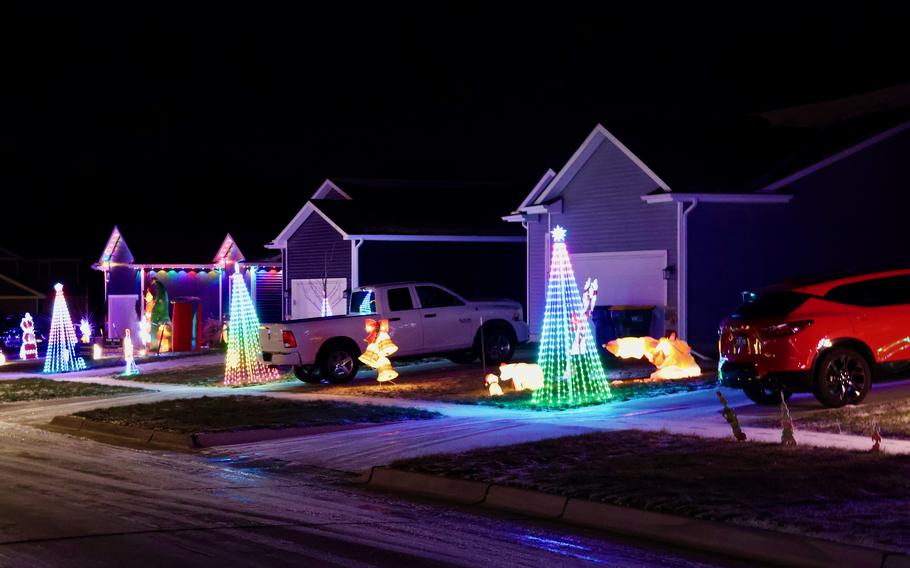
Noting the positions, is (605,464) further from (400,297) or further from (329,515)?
(400,297)

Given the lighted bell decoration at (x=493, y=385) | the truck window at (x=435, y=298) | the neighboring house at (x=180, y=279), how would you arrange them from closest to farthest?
the lighted bell decoration at (x=493, y=385) → the truck window at (x=435, y=298) → the neighboring house at (x=180, y=279)

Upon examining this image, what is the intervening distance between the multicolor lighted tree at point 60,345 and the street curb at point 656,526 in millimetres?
21888

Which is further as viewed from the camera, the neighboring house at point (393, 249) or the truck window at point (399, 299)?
the neighboring house at point (393, 249)

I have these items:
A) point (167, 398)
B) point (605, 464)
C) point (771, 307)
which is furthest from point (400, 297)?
point (605, 464)

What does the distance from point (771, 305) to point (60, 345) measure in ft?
74.9

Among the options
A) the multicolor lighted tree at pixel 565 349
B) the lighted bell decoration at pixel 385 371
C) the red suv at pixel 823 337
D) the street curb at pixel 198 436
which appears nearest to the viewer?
the red suv at pixel 823 337

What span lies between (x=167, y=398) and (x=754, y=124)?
17319 mm

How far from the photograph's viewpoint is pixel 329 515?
10.6 metres

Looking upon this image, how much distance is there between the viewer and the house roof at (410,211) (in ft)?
110

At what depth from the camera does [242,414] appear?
1853 cm

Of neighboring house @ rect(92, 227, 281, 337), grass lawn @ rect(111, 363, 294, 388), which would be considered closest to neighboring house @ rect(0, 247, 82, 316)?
neighboring house @ rect(92, 227, 281, 337)

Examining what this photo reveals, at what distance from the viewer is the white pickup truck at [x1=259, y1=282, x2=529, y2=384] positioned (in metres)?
22.9

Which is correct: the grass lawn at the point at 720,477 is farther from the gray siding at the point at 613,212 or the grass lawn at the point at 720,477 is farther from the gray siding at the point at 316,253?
the gray siding at the point at 316,253

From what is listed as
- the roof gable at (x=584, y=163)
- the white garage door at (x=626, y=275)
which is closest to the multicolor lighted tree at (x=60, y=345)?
the roof gable at (x=584, y=163)
